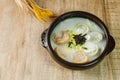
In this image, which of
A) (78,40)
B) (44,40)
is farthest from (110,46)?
(44,40)

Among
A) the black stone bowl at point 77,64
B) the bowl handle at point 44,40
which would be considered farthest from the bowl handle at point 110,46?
the bowl handle at point 44,40

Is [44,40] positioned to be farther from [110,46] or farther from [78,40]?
[110,46]

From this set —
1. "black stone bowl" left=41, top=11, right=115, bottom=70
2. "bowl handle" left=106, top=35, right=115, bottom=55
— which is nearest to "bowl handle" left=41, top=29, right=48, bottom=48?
"black stone bowl" left=41, top=11, right=115, bottom=70

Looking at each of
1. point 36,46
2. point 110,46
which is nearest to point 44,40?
point 36,46

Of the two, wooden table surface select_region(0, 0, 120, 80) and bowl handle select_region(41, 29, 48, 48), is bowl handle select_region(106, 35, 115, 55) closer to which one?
wooden table surface select_region(0, 0, 120, 80)

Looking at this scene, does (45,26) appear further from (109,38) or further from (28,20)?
(109,38)

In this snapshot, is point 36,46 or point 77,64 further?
point 36,46
